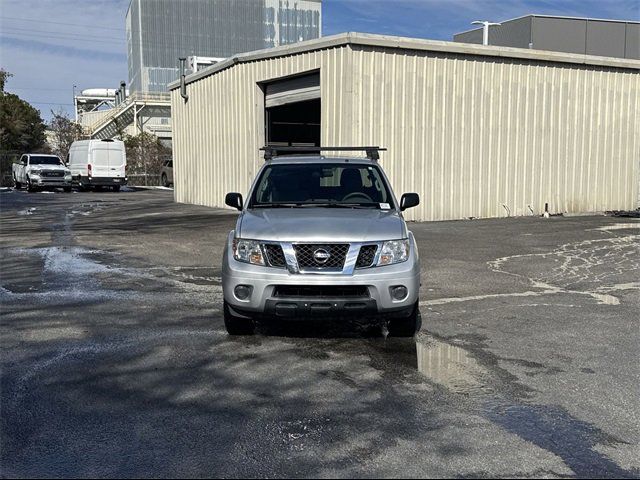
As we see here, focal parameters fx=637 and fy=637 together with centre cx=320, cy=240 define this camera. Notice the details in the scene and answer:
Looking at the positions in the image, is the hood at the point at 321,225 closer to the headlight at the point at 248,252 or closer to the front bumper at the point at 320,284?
the headlight at the point at 248,252

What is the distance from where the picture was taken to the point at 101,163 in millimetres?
34656

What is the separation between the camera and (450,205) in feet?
57.9

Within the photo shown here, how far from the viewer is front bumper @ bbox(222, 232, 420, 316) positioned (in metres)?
5.46

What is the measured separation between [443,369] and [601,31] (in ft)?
116

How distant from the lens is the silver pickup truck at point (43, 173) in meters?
34.1

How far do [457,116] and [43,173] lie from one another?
978 inches

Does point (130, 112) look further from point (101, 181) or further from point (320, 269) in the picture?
point (320, 269)

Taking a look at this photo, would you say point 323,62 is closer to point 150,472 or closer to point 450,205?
point 450,205

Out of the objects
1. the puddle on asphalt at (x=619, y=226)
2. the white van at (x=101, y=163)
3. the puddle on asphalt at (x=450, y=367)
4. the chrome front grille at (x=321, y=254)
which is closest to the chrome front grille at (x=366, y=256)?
the chrome front grille at (x=321, y=254)

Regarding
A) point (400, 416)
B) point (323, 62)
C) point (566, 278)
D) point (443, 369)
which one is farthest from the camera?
point (323, 62)

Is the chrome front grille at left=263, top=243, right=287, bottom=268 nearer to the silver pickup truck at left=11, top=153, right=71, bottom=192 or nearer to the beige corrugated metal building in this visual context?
the beige corrugated metal building

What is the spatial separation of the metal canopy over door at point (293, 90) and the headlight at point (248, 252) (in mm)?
12068

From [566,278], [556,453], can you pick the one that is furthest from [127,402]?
[566,278]

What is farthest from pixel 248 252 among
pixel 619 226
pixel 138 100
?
pixel 138 100
